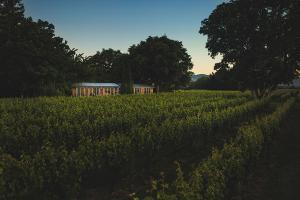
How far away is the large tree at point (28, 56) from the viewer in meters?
44.1

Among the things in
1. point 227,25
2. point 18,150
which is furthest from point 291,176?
point 227,25

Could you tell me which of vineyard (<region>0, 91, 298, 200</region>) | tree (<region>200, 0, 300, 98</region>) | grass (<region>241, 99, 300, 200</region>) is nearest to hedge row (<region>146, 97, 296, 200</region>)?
vineyard (<region>0, 91, 298, 200</region>)

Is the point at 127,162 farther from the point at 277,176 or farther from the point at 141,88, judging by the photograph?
the point at 141,88

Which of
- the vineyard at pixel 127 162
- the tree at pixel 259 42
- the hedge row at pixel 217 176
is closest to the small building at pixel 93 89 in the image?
the tree at pixel 259 42

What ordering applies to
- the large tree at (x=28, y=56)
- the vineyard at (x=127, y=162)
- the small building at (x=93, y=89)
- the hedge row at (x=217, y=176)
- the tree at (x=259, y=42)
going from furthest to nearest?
1. the small building at (x=93, y=89)
2. the large tree at (x=28, y=56)
3. the tree at (x=259, y=42)
4. the vineyard at (x=127, y=162)
5. the hedge row at (x=217, y=176)

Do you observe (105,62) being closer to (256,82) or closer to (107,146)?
(256,82)

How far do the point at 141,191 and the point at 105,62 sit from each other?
108090 millimetres

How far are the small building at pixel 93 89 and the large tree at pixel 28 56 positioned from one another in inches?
435

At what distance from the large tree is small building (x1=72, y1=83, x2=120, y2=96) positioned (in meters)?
11.0

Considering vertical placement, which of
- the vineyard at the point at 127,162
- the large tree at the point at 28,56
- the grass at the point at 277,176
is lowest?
the grass at the point at 277,176

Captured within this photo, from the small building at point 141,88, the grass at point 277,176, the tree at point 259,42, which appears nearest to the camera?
the grass at point 277,176

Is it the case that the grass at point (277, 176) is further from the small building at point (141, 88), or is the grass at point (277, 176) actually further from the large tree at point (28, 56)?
the small building at point (141, 88)

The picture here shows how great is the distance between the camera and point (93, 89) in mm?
68562

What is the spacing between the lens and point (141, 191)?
360 inches
